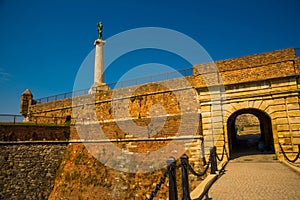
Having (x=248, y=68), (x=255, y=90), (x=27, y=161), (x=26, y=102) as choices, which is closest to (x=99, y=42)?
(x=26, y=102)

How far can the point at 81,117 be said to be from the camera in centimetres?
1925

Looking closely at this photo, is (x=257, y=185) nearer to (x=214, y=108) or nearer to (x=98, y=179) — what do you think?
(x=214, y=108)

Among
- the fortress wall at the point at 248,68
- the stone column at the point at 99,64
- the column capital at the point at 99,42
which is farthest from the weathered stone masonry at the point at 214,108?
the column capital at the point at 99,42

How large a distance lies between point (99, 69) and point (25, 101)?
37.0ft

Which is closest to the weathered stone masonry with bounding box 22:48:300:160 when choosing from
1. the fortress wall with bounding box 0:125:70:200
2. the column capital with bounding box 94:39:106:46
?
the fortress wall with bounding box 0:125:70:200

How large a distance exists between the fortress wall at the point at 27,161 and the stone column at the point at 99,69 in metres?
6.07

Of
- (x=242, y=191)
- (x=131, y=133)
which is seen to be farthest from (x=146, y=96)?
(x=242, y=191)

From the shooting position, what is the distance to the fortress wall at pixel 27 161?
41.5 feet

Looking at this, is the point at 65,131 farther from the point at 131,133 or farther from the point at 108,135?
the point at 131,133

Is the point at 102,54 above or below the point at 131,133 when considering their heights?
above

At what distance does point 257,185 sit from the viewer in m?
5.82

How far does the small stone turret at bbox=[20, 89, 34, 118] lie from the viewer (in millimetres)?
24500

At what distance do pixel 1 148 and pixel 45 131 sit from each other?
9.03 ft

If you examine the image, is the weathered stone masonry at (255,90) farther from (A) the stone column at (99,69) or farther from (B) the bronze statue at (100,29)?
(B) the bronze statue at (100,29)
